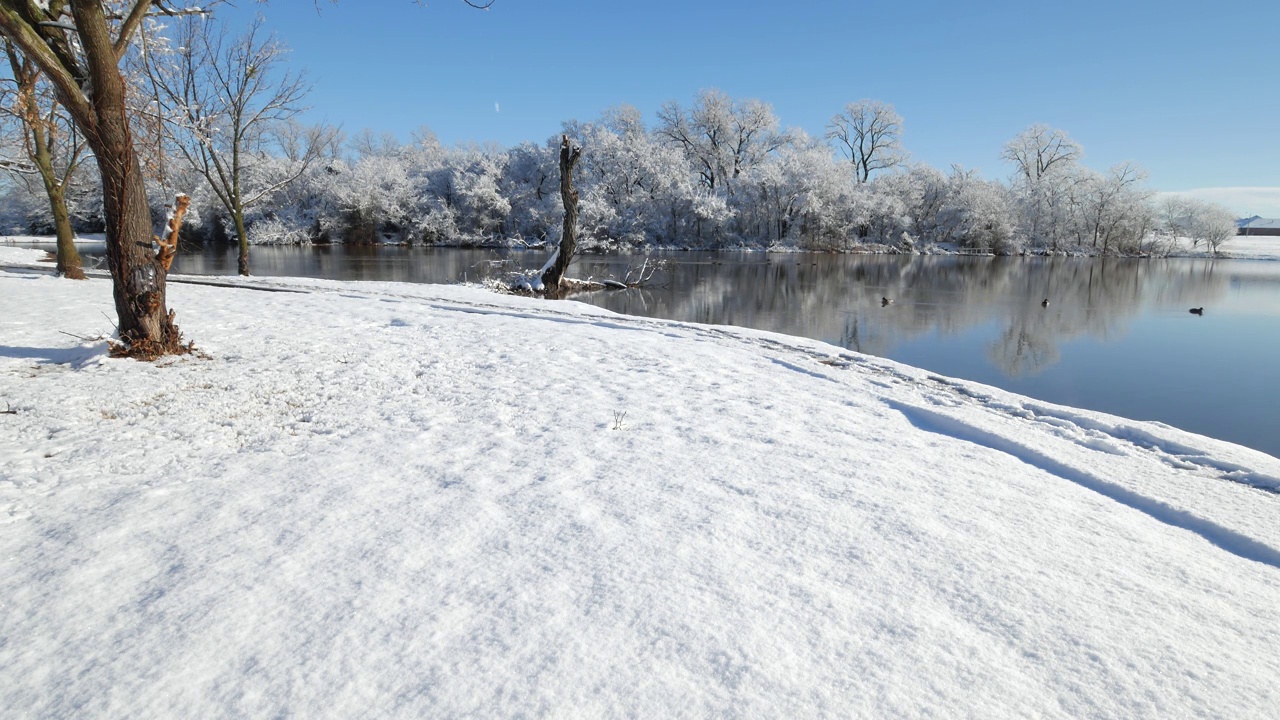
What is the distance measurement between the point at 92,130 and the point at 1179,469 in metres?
9.29

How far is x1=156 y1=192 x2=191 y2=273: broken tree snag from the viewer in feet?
18.9

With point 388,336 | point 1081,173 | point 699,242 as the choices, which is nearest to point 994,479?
point 388,336

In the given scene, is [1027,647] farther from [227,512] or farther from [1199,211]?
[1199,211]

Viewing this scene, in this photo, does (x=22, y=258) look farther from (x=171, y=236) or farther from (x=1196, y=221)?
(x=1196, y=221)

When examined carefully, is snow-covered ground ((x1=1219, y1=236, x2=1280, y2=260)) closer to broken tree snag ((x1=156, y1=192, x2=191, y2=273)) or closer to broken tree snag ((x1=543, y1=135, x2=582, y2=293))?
broken tree snag ((x1=543, y1=135, x2=582, y2=293))

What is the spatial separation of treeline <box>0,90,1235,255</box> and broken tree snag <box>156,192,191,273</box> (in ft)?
135

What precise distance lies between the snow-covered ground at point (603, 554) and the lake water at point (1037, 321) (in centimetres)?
408

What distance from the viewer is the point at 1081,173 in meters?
49.7

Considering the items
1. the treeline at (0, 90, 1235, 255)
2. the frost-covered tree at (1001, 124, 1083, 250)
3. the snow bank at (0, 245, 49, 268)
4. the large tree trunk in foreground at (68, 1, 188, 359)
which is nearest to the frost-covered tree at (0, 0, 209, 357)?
the large tree trunk in foreground at (68, 1, 188, 359)

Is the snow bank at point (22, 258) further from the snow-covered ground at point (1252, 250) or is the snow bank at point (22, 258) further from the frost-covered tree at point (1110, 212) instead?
the snow-covered ground at point (1252, 250)


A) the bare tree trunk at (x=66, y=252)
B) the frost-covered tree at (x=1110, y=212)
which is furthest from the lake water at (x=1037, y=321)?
the frost-covered tree at (x=1110, y=212)

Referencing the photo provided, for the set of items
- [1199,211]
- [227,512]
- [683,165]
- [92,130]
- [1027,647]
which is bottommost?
[1027,647]

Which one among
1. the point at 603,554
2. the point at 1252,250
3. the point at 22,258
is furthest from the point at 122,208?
the point at 1252,250

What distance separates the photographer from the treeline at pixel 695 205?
4825 centimetres
